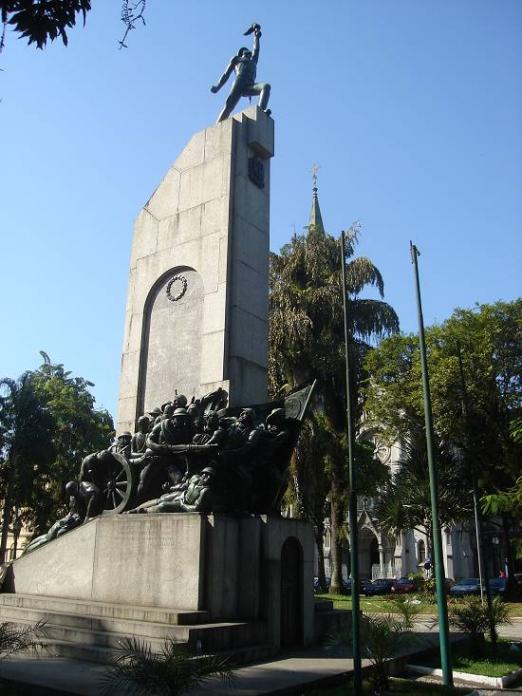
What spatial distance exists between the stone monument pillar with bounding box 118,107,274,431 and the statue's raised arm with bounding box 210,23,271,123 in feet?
3.52

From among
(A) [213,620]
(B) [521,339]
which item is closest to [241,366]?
(A) [213,620]

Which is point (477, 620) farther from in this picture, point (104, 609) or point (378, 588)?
point (378, 588)

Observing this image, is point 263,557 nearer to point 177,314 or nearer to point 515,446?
point 177,314

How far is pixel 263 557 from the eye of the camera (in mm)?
10891

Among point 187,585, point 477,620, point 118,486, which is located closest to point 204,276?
point 118,486

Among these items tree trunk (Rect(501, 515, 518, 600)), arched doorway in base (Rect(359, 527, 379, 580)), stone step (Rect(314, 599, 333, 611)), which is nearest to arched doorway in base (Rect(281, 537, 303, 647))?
stone step (Rect(314, 599, 333, 611))

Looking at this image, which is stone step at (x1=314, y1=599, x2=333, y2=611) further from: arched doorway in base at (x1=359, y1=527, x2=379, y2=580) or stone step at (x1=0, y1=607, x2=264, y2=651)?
arched doorway in base at (x1=359, y1=527, x2=379, y2=580)

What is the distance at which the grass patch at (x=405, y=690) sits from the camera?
7906 mm

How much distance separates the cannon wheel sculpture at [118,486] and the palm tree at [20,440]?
64.8ft

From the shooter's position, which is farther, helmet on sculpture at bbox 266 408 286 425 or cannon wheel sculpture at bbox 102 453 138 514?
cannon wheel sculpture at bbox 102 453 138 514

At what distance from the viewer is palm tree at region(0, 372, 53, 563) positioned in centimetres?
3161

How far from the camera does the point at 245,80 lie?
17.5m

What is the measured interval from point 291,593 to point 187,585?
199cm

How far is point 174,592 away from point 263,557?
1.54 m
